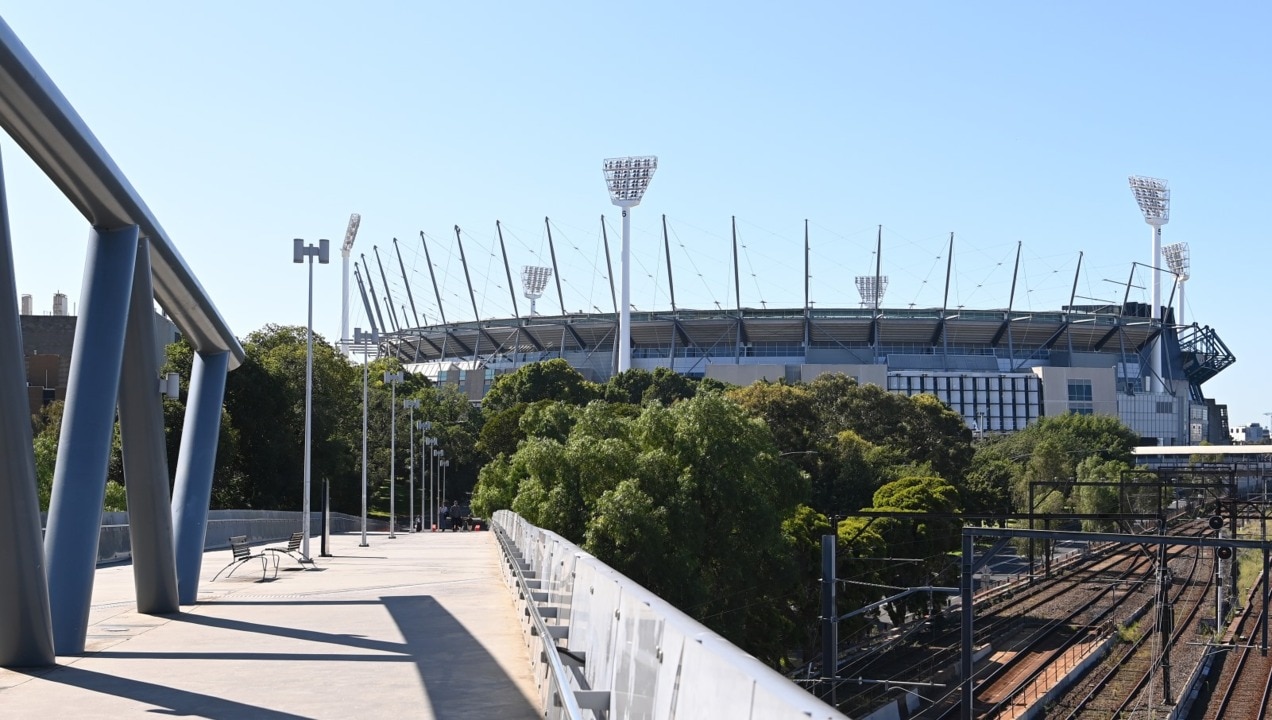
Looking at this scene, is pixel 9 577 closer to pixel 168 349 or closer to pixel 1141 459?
pixel 168 349

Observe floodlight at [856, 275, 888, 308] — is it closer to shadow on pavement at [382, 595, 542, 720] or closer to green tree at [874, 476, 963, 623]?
green tree at [874, 476, 963, 623]

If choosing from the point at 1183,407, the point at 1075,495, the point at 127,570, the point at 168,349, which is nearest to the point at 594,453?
the point at 127,570

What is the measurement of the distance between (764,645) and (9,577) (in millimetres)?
31443

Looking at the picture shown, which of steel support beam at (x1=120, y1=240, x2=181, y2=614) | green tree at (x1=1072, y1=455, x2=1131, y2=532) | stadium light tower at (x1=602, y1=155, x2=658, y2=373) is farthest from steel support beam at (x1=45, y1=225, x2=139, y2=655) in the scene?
stadium light tower at (x1=602, y1=155, x2=658, y2=373)

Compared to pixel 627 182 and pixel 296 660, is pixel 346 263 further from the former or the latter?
pixel 296 660

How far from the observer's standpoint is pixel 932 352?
15100cm

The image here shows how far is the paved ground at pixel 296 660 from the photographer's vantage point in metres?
11.1

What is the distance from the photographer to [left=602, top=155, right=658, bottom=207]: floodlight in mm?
141375

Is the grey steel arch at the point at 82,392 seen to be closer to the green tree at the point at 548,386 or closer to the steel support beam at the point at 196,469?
the steel support beam at the point at 196,469

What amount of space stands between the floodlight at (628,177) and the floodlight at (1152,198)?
65753mm

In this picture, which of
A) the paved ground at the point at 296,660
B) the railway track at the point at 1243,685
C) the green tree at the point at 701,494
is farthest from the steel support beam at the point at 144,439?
the railway track at the point at 1243,685

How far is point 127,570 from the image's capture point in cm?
3009

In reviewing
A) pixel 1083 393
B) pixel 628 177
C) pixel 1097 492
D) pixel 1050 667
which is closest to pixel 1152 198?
pixel 1083 393

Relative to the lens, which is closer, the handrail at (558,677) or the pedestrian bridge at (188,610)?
the handrail at (558,677)
